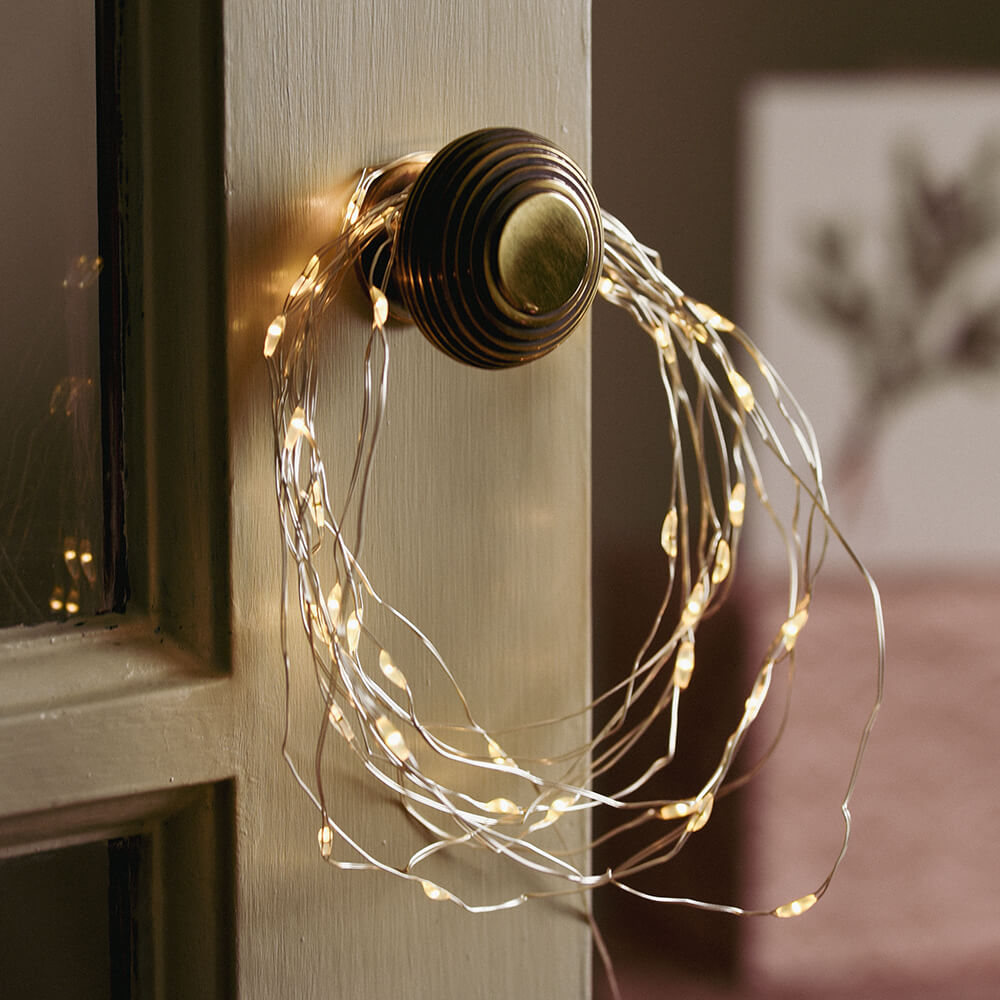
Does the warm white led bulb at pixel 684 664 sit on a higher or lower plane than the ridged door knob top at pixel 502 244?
lower

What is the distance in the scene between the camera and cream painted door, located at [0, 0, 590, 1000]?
28 cm

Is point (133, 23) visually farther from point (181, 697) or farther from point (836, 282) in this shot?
point (836, 282)

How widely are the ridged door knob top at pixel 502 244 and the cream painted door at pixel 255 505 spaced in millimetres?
47

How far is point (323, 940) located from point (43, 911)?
0.25 ft

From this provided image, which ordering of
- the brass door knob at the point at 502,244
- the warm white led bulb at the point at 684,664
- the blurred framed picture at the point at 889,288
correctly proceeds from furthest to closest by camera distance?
the blurred framed picture at the point at 889,288
the warm white led bulb at the point at 684,664
the brass door knob at the point at 502,244

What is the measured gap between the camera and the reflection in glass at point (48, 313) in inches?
10.7

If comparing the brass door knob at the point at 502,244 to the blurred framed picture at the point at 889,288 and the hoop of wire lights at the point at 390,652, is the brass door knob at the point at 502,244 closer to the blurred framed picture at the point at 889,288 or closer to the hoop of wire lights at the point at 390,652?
the hoop of wire lights at the point at 390,652

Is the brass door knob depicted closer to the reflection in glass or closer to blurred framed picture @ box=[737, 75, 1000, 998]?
the reflection in glass

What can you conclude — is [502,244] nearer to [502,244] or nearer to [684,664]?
[502,244]

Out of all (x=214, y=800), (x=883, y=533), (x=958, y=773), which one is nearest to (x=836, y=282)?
(x=883, y=533)

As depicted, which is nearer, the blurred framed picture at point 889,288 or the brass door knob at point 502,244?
the brass door knob at point 502,244

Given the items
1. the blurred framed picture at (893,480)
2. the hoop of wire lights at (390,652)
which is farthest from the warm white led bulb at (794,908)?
the blurred framed picture at (893,480)

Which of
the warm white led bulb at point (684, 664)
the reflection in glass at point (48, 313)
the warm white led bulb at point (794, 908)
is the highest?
the reflection in glass at point (48, 313)

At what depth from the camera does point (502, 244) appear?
253 millimetres
